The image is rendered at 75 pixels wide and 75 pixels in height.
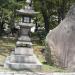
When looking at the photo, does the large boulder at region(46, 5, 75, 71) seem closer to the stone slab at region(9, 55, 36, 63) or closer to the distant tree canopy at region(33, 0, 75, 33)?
the stone slab at region(9, 55, 36, 63)

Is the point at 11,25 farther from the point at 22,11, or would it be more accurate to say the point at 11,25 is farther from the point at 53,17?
the point at 22,11

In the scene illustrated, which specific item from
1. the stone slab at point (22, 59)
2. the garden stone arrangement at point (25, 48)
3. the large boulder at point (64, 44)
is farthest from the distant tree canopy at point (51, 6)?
the stone slab at point (22, 59)

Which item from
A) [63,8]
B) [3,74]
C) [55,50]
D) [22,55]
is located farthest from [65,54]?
[63,8]

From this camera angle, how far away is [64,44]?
12.7 metres

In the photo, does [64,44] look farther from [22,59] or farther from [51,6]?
[51,6]

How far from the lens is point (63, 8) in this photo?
2877 centimetres

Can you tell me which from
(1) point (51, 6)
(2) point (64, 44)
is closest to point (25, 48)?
(2) point (64, 44)

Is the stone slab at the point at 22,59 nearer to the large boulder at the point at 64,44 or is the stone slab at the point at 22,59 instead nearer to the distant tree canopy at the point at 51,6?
the large boulder at the point at 64,44

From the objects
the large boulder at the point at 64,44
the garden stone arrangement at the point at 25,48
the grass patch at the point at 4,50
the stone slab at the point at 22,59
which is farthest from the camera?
the grass patch at the point at 4,50

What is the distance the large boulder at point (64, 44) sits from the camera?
12.4 metres

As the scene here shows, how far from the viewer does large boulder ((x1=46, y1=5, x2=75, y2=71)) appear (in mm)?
12422

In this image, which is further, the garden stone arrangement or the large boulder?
the large boulder

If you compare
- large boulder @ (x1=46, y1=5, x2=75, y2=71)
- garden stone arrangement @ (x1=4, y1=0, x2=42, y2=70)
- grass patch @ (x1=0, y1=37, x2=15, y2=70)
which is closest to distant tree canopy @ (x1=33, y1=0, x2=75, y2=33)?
grass patch @ (x1=0, y1=37, x2=15, y2=70)

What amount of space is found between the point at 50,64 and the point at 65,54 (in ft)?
2.74
